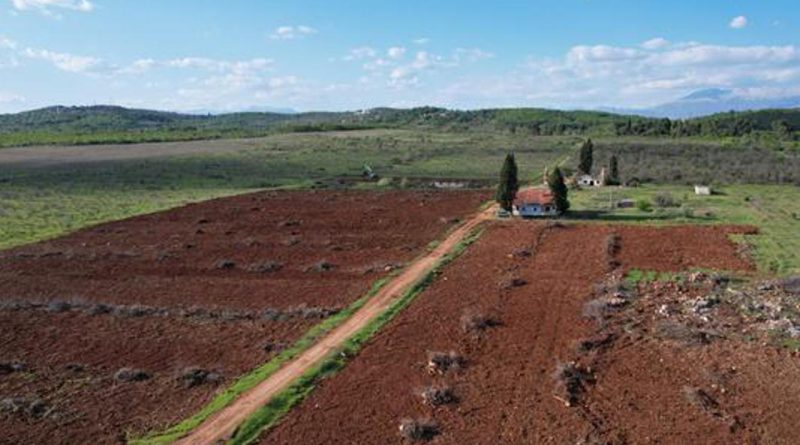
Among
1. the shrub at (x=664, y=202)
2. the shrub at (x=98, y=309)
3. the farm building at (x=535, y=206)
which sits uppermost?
the farm building at (x=535, y=206)

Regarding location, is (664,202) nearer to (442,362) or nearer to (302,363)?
(442,362)

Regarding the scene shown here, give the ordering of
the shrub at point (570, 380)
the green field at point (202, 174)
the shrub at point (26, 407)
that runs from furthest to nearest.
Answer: the green field at point (202, 174) < the shrub at point (570, 380) < the shrub at point (26, 407)

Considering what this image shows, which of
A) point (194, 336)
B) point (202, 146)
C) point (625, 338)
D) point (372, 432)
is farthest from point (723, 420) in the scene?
point (202, 146)

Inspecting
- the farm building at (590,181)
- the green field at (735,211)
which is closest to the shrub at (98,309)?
the green field at (735,211)

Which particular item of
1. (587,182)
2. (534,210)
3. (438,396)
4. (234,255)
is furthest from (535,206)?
(438,396)

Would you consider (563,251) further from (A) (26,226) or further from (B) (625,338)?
(A) (26,226)

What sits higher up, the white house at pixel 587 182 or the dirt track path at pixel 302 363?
the white house at pixel 587 182

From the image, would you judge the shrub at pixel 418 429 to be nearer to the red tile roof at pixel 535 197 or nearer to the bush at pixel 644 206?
the red tile roof at pixel 535 197
